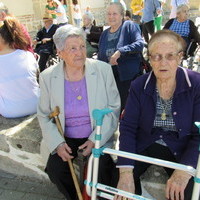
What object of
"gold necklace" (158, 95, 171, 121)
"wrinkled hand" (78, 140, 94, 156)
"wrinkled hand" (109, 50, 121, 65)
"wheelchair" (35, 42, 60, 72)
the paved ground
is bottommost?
the paved ground

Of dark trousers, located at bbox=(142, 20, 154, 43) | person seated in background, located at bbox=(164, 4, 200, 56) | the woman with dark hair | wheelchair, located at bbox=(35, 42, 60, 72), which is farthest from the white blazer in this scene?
dark trousers, located at bbox=(142, 20, 154, 43)

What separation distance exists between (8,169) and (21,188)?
13.3 inches

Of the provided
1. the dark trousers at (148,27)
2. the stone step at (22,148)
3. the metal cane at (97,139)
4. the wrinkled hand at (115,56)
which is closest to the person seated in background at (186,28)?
the dark trousers at (148,27)

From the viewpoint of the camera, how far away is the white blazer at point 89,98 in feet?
7.04

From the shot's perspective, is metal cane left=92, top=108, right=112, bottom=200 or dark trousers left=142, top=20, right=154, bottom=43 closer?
metal cane left=92, top=108, right=112, bottom=200

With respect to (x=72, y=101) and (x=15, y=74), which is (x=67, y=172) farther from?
(x=15, y=74)

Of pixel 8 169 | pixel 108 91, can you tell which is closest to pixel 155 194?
pixel 108 91

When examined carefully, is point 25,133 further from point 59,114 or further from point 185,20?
point 185,20

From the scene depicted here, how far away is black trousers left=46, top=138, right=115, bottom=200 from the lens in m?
2.02

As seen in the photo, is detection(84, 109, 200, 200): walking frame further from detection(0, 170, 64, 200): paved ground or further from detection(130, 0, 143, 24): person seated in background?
detection(130, 0, 143, 24): person seated in background

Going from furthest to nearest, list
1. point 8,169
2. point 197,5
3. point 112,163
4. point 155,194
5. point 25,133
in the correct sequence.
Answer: point 197,5 < point 8,169 < point 25,133 < point 112,163 < point 155,194

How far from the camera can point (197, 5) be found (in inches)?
524

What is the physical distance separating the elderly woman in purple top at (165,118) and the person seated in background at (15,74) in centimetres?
128

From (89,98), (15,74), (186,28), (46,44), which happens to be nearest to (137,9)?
(186,28)
